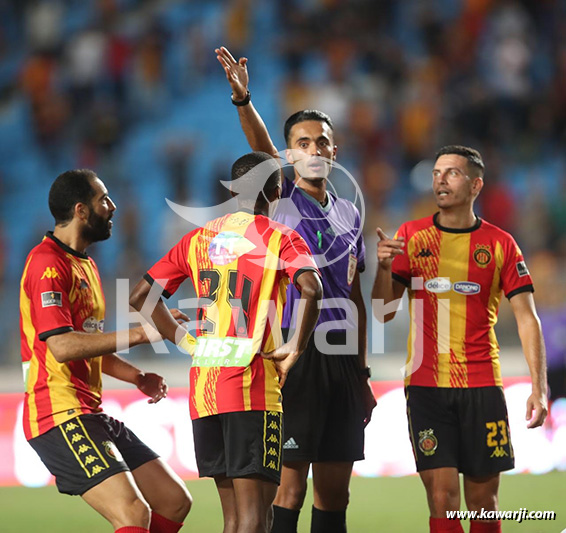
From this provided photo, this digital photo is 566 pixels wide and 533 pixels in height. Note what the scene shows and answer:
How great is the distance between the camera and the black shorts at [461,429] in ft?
17.6

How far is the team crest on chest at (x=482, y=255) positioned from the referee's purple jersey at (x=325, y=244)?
0.73 metres

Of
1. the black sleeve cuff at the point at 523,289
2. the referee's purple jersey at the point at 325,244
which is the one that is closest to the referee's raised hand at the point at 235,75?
the referee's purple jersey at the point at 325,244

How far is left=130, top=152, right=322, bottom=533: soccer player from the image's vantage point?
436 cm

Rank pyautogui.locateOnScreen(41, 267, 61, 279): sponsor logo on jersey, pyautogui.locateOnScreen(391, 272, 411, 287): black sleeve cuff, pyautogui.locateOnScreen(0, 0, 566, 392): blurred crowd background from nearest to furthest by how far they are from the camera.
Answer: pyautogui.locateOnScreen(41, 267, 61, 279): sponsor logo on jersey → pyautogui.locateOnScreen(391, 272, 411, 287): black sleeve cuff → pyautogui.locateOnScreen(0, 0, 566, 392): blurred crowd background

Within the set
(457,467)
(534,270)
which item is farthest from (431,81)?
(457,467)

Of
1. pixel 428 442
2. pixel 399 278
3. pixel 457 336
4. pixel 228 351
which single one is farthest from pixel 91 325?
pixel 457 336

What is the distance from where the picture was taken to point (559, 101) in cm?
1437

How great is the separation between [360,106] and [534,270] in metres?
4.16

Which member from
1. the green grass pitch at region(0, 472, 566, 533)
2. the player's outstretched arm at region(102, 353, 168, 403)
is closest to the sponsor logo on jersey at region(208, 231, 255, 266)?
the player's outstretched arm at region(102, 353, 168, 403)

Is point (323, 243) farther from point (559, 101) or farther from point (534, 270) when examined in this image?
point (559, 101)

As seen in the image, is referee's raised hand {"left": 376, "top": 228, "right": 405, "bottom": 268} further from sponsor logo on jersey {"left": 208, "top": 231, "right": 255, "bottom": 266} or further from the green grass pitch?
the green grass pitch

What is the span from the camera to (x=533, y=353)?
5.39 meters

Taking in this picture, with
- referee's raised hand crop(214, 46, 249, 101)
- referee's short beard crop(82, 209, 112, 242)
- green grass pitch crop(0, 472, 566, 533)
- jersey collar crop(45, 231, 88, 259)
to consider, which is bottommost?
green grass pitch crop(0, 472, 566, 533)

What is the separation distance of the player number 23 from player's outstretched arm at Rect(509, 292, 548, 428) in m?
0.17
